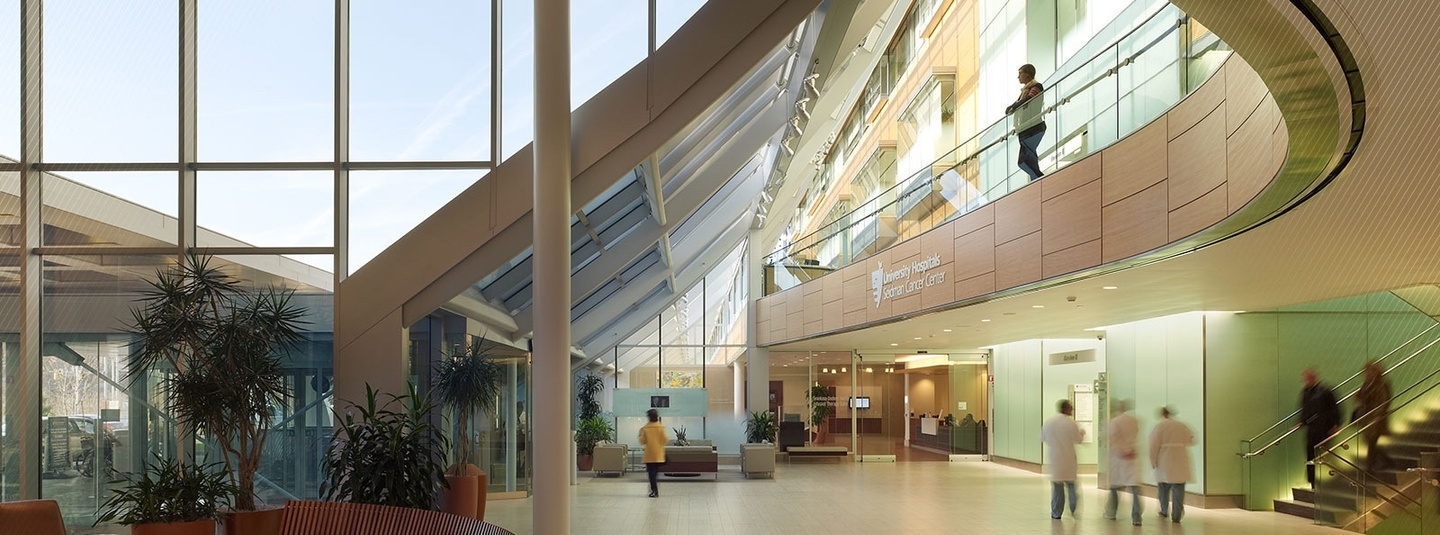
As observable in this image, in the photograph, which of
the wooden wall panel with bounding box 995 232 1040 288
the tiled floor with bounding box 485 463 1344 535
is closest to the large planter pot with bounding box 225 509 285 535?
the tiled floor with bounding box 485 463 1344 535

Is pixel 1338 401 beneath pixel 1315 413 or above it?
above

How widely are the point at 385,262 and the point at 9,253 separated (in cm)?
323

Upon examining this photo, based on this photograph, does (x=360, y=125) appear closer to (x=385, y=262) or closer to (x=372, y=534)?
(x=385, y=262)

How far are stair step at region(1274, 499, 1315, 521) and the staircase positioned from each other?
11 mm

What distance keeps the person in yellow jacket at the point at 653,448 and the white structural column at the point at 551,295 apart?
286 inches

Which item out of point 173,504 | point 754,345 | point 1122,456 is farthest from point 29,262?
point 754,345

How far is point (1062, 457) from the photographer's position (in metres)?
13.1

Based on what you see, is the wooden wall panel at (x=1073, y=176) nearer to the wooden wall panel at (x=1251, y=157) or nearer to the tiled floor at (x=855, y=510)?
the wooden wall panel at (x=1251, y=157)

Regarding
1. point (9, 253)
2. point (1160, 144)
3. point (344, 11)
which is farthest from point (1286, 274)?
point (9, 253)

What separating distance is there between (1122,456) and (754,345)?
11902mm

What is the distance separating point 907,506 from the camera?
46.5 ft

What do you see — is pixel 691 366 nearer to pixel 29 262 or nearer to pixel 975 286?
pixel 975 286

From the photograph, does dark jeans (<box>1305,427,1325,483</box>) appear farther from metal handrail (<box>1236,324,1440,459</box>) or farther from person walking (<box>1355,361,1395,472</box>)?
person walking (<box>1355,361,1395,472</box>)

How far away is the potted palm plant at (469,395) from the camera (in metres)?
11.0
